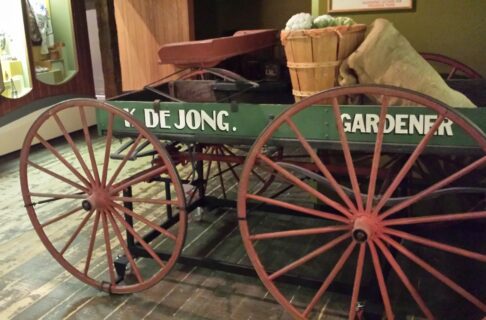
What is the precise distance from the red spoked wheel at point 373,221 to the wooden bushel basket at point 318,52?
129mm

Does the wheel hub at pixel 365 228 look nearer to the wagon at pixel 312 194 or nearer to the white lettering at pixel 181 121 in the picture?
the wagon at pixel 312 194

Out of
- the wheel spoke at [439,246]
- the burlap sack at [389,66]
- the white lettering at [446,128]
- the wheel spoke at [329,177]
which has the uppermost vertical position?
the burlap sack at [389,66]

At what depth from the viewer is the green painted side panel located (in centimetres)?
198

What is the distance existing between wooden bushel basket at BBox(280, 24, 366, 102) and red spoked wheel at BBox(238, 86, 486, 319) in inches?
5.1

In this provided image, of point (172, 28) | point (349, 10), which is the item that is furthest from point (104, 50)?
point (349, 10)

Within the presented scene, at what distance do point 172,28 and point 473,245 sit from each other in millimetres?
3972

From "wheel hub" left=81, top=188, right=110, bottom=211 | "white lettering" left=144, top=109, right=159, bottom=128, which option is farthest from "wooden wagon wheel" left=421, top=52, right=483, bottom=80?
"wheel hub" left=81, top=188, right=110, bottom=211

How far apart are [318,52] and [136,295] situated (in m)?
1.61

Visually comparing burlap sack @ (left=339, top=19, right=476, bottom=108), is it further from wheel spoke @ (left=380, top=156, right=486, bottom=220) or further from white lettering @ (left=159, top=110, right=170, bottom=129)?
white lettering @ (left=159, top=110, right=170, bottom=129)

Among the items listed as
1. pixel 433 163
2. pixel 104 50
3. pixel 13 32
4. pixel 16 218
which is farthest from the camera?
pixel 104 50

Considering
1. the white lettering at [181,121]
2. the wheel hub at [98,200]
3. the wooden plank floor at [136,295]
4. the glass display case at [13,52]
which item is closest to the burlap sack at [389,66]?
the white lettering at [181,121]

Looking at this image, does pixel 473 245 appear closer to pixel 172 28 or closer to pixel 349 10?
pixel 349 10

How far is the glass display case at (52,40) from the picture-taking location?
6.29m

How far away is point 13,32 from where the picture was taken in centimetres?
596
